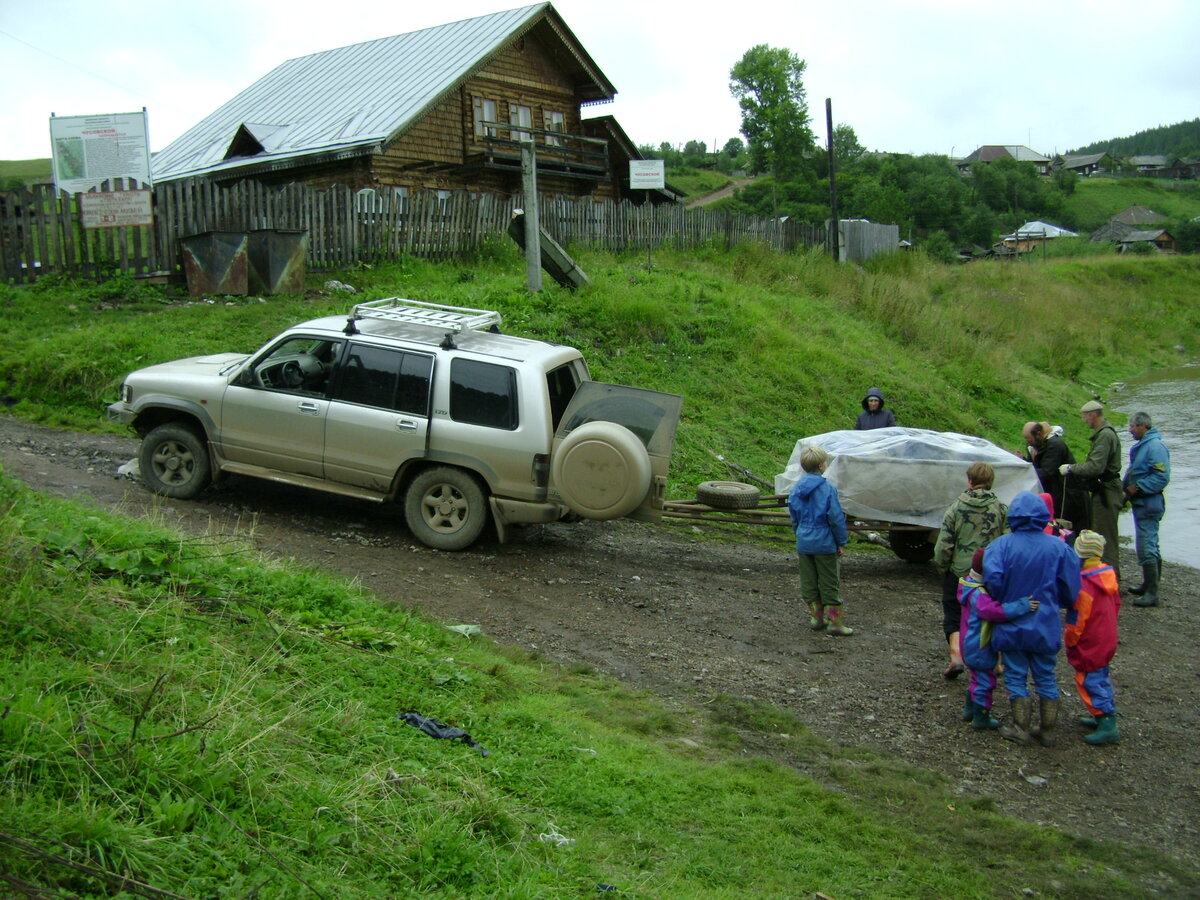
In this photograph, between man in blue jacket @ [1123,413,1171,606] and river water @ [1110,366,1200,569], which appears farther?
river water @ [1110,366,1200,569]

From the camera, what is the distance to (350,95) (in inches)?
1115

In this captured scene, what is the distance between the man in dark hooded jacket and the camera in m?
11.0

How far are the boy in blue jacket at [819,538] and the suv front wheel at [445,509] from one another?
8.77ft

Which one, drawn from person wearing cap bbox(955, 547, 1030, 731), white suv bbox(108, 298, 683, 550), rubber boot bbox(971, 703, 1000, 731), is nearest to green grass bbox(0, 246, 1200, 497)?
white suv bbox(108, 298, 683, 550)

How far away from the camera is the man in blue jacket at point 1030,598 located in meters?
6.00

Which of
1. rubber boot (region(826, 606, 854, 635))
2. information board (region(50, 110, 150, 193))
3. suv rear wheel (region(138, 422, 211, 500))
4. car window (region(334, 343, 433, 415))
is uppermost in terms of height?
information board (region(50, 110, 150, 193))

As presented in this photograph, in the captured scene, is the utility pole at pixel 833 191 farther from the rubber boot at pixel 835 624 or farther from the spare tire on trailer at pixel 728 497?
the rubber boot at pixel 835 624

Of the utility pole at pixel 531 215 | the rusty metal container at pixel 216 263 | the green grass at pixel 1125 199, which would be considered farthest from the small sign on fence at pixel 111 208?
the green grass at pixel 1125 199

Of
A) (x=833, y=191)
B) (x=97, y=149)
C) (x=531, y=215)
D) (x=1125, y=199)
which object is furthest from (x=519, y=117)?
(x=1125, y=199)

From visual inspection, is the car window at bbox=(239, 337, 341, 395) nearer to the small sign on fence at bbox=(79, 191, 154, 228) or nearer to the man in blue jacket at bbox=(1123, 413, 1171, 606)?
the man in blue jacket at bbox=(1123, 413, 1171, 606)

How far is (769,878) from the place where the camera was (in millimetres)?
4117

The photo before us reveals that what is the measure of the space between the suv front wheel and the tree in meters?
75.8

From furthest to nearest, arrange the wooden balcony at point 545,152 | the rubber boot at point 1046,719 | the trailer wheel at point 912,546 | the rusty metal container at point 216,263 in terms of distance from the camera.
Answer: the wooden balcony at point 545,152, the rusty metal container at point 216,263, the trailer wheel at point 912,546, the rubber boot at point 1046,719

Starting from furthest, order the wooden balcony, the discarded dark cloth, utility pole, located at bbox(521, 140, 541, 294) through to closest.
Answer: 1. the wooden balcony
2. utility pole, located at bbox(521, 140, 541, 294)
3. the discarded dark cloth
